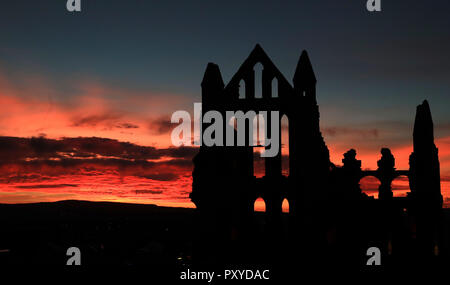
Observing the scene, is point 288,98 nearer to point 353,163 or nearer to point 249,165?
point 249,165

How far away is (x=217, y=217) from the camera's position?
26578 millimetres

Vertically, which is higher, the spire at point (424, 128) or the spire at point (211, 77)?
the spire at point (211, 77)

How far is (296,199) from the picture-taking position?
2661 centimetres

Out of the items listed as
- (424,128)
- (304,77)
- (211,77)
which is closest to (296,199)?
(304,77)

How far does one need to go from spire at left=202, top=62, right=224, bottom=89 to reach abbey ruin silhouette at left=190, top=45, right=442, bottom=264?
2.3 inches

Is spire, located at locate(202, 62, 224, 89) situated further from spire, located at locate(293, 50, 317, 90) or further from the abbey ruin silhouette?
spire, located at locate(293, 50, 317, 90)

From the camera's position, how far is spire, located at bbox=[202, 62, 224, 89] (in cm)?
2823

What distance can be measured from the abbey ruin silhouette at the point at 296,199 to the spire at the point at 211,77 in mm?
59

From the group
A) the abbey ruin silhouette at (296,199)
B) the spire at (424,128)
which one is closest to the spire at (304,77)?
the abbey ruin silhouette at (296,199)

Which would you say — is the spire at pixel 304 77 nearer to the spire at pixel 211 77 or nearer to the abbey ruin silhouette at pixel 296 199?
the abbey ruin silhouette at pixel 296 199

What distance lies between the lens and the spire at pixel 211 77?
92.6 ft
